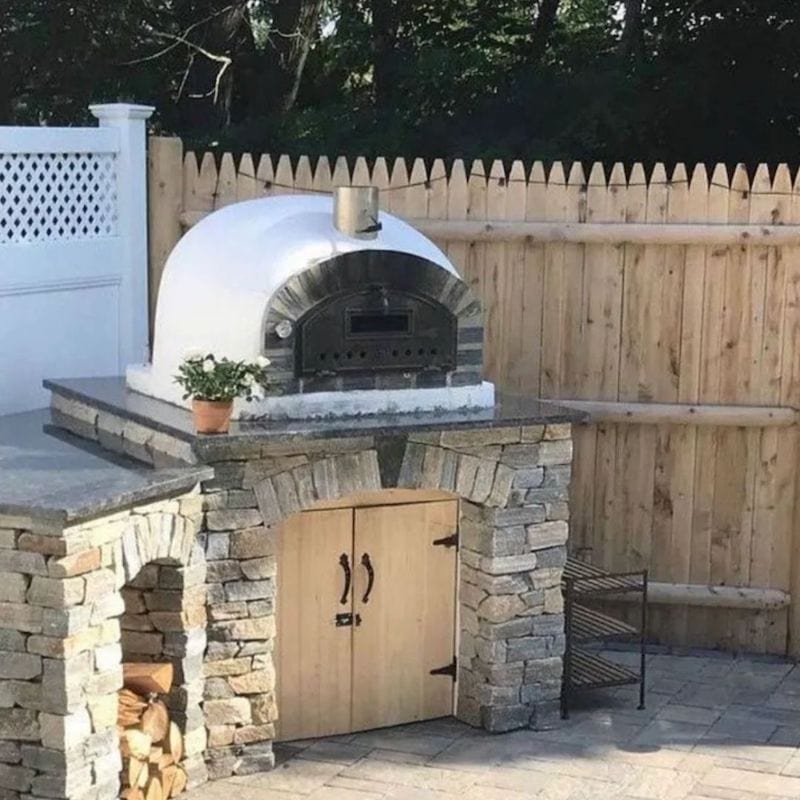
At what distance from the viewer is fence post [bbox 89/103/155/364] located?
7.91 metres

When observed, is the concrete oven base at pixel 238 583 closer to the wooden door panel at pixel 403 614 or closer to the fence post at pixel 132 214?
the wooden door panel at pixel 403 614

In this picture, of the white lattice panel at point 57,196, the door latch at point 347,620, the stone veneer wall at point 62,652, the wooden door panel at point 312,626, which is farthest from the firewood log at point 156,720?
the white lattice panel at point 57,196

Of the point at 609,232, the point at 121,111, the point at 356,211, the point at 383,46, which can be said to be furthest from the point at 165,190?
the point at 383,46

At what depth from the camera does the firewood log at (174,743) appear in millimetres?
5734

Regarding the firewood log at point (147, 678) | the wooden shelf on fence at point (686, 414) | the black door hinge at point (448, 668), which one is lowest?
the black door hinge at point (448, 668)

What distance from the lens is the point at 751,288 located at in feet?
24.4

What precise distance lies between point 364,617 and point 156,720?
1185 millimetres

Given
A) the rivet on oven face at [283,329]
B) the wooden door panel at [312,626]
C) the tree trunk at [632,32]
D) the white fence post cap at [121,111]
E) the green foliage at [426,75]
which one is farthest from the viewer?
the tree trunk at [632,32]

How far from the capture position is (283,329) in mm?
6000

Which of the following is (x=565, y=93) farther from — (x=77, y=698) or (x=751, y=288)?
(x=77, y=698)

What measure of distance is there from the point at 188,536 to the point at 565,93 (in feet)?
19.8

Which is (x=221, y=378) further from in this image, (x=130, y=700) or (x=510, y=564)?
(x=510, y=564)

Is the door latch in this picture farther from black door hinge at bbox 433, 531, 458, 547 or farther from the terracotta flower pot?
the terracotta flower pot

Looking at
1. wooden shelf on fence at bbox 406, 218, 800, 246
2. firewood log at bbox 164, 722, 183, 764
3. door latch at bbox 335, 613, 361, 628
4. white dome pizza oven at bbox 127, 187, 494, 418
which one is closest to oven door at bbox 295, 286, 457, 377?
white dome pizza oven at bbox 127, 187, 494, 418
